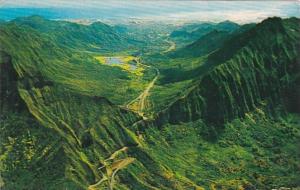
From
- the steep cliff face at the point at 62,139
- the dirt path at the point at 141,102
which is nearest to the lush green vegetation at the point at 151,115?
the steep cliff face at the point at 62,139

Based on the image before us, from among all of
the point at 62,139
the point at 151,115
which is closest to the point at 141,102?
the point at 151,115

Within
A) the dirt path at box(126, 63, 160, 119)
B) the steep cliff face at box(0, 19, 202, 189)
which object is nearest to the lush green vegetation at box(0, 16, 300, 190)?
the steep cliff face at box(0, 19, 202, 189)

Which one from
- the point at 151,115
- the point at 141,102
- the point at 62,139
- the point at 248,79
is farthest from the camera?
the point at 248,79

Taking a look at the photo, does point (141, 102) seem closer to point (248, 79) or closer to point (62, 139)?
point (248, 79)

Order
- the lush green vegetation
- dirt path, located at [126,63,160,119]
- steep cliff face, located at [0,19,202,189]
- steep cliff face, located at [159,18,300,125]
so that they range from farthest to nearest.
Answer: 1. steep cliff face, located at [159,18,300,125]
2. dirt path, located at [126,63,160,119]
3. the lush green vegetation
4. steep cliff face, located at [0,19,202,189]

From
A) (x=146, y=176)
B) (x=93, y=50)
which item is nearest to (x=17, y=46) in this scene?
(x=93, y=50)

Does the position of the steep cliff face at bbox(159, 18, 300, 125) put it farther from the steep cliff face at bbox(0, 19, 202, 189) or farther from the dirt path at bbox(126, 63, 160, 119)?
the steep cliff face at bbox(0, 19, 202, 189)
